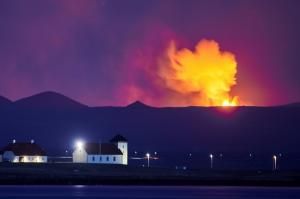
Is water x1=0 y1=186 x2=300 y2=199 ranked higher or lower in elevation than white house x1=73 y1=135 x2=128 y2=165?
lower

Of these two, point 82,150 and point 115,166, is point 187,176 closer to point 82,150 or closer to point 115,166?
point 115,166

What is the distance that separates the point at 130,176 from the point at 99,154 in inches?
932

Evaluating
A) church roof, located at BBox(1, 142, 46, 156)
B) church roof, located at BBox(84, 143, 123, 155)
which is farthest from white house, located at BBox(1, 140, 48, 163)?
church roof, located at BBox(84, 143, 123, 155)

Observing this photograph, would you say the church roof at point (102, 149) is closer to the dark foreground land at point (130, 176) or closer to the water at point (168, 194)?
the dark foreground land at point (130, 176)

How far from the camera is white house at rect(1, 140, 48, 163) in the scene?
166250 millimetres

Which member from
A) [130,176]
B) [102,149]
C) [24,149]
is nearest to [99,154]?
[102,149]

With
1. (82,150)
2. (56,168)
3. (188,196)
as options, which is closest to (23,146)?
(82,150)

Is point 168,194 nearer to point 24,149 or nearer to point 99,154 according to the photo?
point 99,154

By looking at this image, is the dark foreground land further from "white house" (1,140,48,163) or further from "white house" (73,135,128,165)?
"white house" (73,135,128,165)

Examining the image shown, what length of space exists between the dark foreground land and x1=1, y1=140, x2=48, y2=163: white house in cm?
1376

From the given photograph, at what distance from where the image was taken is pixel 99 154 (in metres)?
168

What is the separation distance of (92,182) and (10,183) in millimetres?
10902

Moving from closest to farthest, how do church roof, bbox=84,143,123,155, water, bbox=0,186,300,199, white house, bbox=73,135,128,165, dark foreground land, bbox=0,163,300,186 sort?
water, bbox=0,186,300,199 → dark foreground land, bbox=0,163,300,186 → white house, bbox=73,135,128,165 → church roof, bbox=84,143,123,155

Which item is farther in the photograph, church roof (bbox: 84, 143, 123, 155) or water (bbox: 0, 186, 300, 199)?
church roof (bbox: 84, 143, 123, 155)
